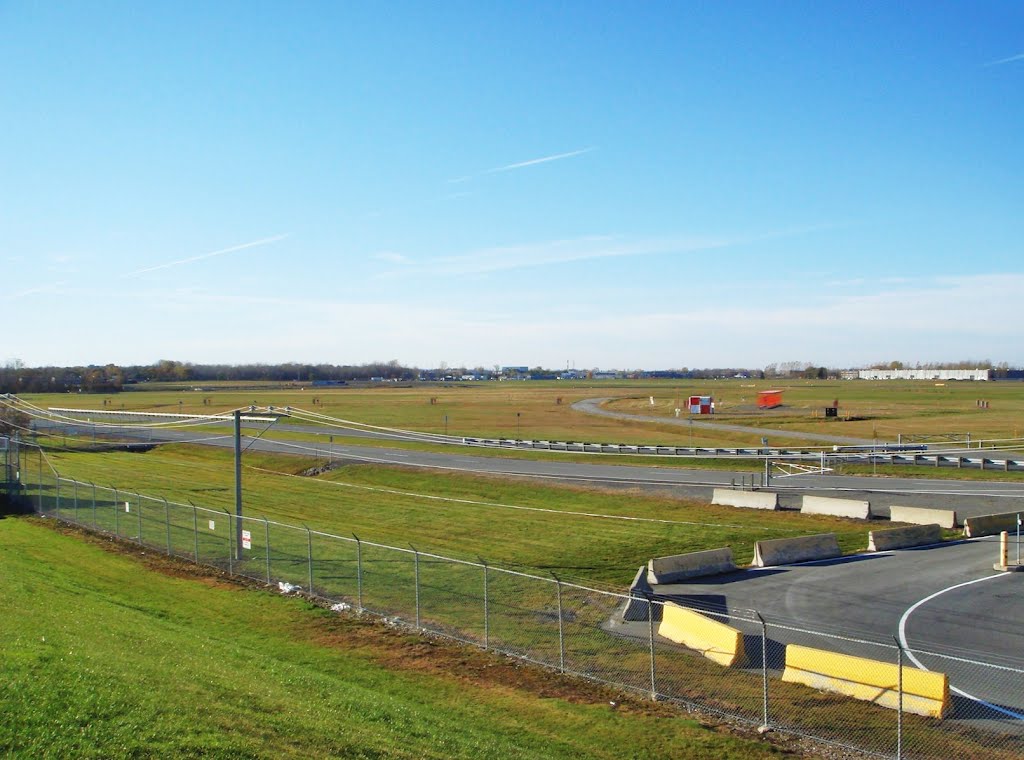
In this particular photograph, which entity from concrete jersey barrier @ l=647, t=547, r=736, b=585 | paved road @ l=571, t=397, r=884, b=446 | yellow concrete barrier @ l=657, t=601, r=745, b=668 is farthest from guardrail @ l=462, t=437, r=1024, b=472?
yellow concrete barrier @ l=657, t=601, r=745, b=668

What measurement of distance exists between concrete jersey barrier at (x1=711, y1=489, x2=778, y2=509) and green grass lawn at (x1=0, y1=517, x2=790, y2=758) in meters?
23.1

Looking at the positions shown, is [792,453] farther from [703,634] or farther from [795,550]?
[703,634]

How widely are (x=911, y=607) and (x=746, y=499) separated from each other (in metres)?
17.2

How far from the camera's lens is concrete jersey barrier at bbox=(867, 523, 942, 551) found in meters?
29.2

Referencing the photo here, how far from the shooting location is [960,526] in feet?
108

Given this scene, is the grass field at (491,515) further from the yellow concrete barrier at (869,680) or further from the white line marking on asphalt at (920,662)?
the yellow concrete barrier at (869,680)

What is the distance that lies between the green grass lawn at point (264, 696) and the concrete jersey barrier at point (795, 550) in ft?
41.9

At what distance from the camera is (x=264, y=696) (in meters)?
12.4

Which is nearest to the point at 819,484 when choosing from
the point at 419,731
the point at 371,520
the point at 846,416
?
the point at 371,520

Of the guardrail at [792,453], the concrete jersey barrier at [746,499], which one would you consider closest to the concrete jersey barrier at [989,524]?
the concrete jersey barrier at [746,499]

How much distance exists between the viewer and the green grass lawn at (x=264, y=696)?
9984mm

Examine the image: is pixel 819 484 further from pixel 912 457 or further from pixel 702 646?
pixel 702 646

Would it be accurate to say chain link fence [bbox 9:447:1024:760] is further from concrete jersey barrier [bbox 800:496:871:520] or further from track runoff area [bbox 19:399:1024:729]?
concrete jersey barrier [bbox 800:496:871:520]

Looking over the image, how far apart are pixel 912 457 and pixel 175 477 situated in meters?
44.8
